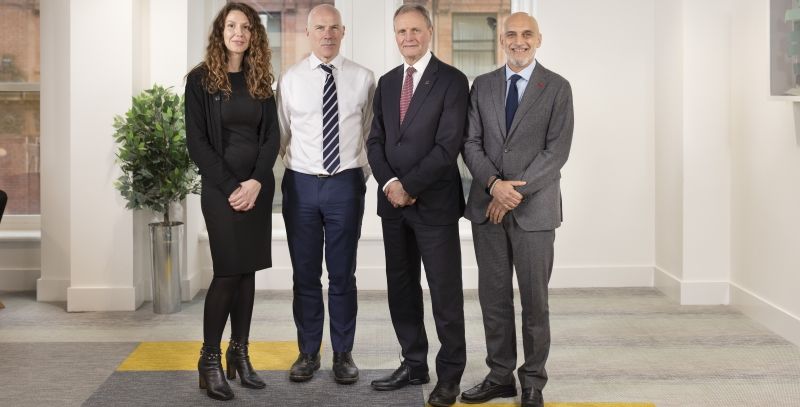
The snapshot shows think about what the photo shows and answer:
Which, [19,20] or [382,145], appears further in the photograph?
[19,20]

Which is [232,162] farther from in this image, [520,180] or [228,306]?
[520,180]

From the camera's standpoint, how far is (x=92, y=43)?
5383 mm

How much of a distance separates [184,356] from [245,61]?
1.59m

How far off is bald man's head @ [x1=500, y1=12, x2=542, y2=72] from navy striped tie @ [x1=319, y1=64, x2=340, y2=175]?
0.82 m

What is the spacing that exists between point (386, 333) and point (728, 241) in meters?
2.39


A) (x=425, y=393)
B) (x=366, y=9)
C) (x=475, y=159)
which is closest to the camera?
(x=475, y=159)

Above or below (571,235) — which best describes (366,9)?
above

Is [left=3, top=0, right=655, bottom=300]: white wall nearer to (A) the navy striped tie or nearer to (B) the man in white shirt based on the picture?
(B) the man in white shirt

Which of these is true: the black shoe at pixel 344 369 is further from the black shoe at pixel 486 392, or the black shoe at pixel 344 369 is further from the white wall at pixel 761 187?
the white wall at pixel 761 187

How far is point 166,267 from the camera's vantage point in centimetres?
543

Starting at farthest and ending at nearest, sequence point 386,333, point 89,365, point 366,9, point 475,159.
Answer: point 366,9, point 386,333, point 89,365, point 475,159

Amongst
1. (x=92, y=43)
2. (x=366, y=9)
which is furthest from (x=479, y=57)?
(x=92, y=43)

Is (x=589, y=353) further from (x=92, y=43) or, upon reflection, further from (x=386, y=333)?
(x=92, y=43)

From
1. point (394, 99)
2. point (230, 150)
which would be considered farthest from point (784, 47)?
point (230, 150)
